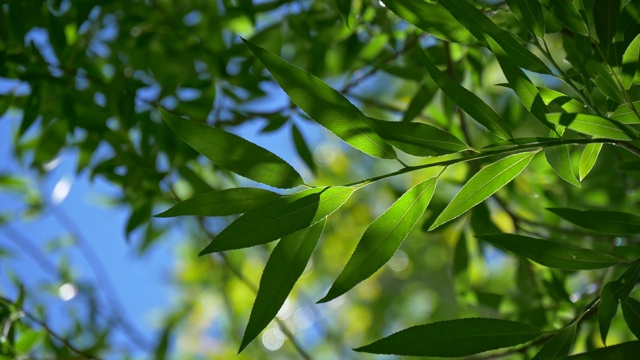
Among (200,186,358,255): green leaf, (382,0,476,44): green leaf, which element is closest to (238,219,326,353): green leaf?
(200,186,358,255): green leaf

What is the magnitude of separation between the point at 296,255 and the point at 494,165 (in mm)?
137

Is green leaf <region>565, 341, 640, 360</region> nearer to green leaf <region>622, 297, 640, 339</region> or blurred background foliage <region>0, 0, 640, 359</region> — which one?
green leaf <region>622, 297, 640, 339</region>

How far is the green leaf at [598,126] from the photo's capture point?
1.26 feet

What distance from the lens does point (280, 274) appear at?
0.45 m

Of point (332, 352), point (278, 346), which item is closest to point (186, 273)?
point (278, 346)

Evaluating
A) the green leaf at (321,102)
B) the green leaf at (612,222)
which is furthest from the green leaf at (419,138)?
the green leaf at (612,222)

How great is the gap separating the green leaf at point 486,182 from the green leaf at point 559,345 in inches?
4.1

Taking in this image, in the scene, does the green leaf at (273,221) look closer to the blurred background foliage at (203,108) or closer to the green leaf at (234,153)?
the green leaf at (234,153)

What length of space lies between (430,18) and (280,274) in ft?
0.63

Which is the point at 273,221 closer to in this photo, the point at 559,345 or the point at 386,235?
the point at 386,235

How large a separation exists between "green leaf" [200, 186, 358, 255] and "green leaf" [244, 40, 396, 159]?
0.04m

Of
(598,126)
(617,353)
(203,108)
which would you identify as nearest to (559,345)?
(617,353)

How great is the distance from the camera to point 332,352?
7.10 feet

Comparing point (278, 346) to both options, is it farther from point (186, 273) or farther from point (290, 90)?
point (290, 90)
